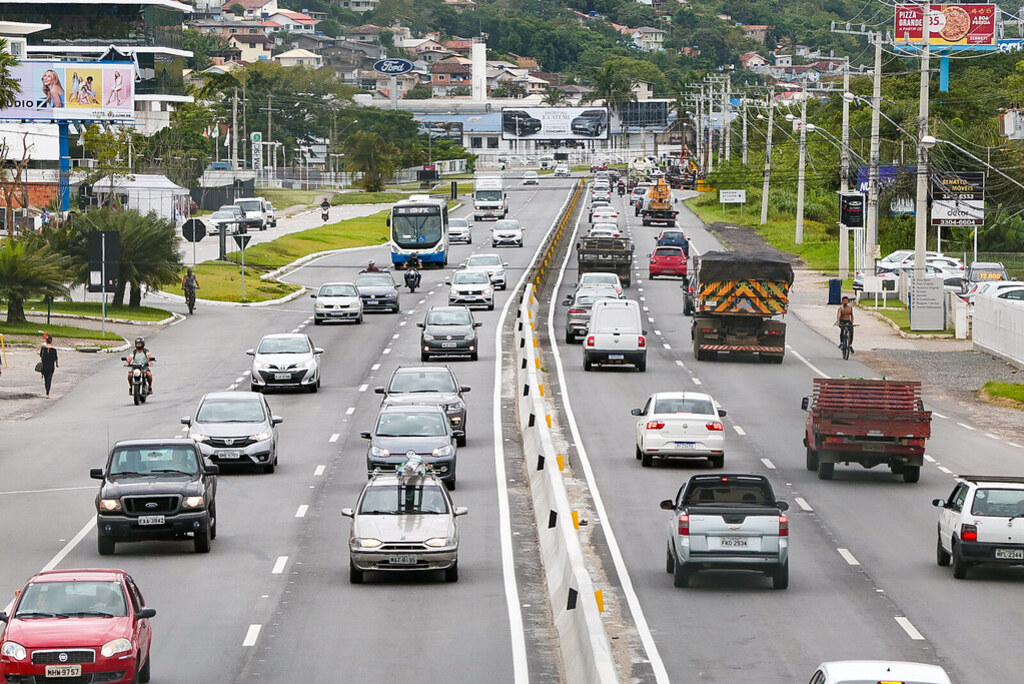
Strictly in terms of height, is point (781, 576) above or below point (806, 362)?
above

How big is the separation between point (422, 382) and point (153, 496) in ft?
42.1

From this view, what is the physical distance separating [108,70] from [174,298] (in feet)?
129

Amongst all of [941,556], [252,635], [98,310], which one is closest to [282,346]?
[98,310]

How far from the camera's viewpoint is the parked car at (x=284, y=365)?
141ft

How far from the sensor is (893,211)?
10581 centimetres

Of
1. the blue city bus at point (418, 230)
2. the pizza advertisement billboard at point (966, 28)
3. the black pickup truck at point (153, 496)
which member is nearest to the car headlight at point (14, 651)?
the black pickup truck at point (153, 496)

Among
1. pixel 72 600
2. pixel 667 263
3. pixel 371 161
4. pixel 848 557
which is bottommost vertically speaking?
pixel 848 557

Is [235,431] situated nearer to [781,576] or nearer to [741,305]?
[781,576]

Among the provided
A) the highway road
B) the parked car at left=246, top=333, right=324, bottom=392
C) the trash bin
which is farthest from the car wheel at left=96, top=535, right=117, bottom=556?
the trash bin

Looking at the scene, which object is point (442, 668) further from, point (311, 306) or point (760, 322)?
point (311, 306)

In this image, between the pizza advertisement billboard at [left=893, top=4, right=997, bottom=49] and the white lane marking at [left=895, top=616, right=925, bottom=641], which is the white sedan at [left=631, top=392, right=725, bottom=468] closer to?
the white lane marking at [left=895, top=616, right=925, bottom=641]

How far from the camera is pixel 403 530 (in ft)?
72.4

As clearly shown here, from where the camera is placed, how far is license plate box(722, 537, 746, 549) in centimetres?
2142

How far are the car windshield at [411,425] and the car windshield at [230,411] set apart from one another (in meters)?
3.00
